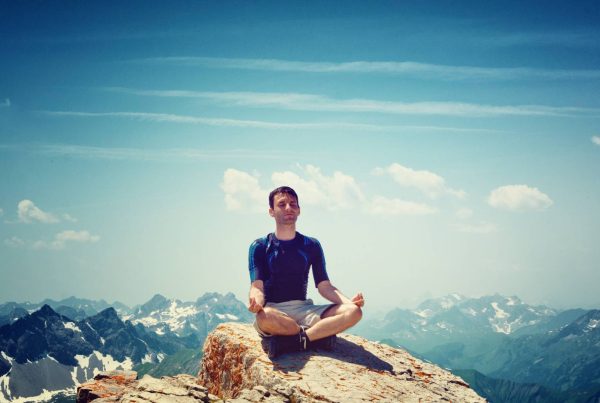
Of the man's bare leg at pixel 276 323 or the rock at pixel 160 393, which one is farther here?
the man's bare leg at pixel 276 323

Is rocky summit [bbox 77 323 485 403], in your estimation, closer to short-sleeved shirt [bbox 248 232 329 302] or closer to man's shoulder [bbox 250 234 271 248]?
short-sleeved shirt [bbox 248 232 329 302]

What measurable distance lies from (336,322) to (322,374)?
1168 millimetres

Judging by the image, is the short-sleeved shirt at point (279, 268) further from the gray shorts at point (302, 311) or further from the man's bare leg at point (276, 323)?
the man's bare leg at point (276, 323)

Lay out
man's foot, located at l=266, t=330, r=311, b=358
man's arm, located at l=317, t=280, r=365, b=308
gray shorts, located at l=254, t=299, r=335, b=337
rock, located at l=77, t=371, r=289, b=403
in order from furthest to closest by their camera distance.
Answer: gray shorts, located at l=254, t=299, r=335, b=337 → man's arm, located at l=317, t=280, r=365, b=308 → man's foot, located at l=266, t=330, r=311, b=358 → rock, located at l=77, t=371, r=289, b=403

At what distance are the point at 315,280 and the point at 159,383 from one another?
14.3 ft

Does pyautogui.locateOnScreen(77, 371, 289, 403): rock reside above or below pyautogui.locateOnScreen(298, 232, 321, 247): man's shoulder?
below

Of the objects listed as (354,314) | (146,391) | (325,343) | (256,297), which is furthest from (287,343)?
(146,391)

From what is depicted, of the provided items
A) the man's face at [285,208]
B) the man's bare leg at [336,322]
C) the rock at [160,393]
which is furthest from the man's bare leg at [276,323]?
the man's face at [285,208]

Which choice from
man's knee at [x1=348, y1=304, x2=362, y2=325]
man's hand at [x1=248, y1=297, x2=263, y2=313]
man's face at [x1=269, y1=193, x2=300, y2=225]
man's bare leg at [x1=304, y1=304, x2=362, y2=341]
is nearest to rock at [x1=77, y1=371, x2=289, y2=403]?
man's hand at [x1=248, y1=297, x2=263, y2=313]

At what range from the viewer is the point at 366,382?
7879 millimetres

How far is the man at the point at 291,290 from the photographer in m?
8.64

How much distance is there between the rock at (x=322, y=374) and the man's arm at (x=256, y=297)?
1191 mm

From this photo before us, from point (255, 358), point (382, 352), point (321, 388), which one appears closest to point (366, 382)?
point (321, 388)

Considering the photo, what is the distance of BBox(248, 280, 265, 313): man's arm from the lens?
8.32m
